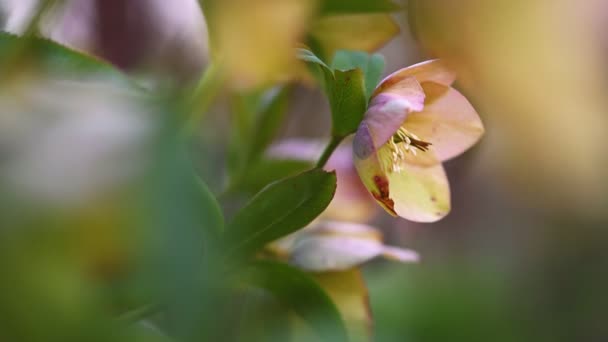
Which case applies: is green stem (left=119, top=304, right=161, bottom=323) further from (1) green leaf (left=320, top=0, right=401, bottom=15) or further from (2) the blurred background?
(1) green leaf (left=320, top=0, right=401, bottom=15)

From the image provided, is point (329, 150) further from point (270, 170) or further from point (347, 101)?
point (270, 170)

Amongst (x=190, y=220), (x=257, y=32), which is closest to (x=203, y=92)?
(x=257, y=32)

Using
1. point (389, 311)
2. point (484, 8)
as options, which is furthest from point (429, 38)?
point (389, 311)

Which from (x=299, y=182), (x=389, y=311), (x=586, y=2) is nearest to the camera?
(x=299, y=182)

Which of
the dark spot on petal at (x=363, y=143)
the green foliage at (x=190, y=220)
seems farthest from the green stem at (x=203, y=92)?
the dark spot on petal at (x=363, y=143)

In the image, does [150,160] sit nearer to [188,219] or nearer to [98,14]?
[188,219]

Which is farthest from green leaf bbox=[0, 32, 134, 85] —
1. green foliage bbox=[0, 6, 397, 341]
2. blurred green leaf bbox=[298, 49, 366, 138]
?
blurred green leaf bbox=[298, 49, 366, 138]

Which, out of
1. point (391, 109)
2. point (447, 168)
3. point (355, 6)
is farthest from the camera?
point (447, 168)

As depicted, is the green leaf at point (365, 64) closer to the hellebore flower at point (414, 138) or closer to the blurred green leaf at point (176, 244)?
the hellebore flower at point (414, 138)
